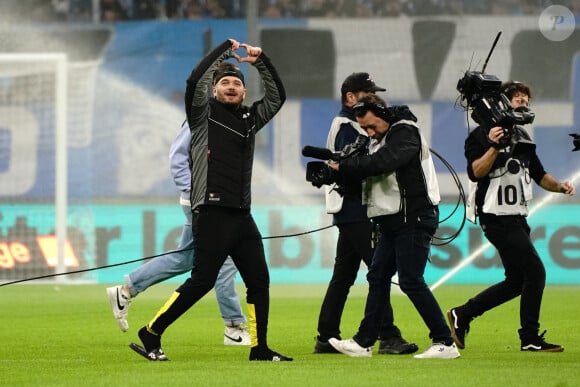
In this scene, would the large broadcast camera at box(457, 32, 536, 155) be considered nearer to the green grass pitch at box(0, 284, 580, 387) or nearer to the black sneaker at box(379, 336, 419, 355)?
the green grass pitch at box(0, 284, 580, 387)

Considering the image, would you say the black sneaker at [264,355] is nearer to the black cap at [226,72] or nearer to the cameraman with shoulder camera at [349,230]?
the cameraman with shoulder camera at [349,230]

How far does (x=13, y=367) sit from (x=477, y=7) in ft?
40.3

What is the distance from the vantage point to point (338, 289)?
380 inches

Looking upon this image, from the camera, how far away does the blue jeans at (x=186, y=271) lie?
10.4 meters

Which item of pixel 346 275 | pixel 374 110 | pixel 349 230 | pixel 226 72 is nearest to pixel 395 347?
pixel 346 275

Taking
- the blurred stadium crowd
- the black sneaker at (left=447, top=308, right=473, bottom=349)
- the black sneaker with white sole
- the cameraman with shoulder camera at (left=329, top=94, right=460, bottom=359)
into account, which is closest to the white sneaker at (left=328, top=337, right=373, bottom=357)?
the cameraman with shoulder camera at (left=329, top=94, right=460, bottom=359)

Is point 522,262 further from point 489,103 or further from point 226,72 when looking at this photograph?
point 226,72

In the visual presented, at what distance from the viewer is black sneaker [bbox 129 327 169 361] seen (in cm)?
875

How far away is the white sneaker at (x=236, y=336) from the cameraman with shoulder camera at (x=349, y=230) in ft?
2.74

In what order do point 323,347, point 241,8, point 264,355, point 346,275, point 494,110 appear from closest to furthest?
point 264,355, point 494,110, point 323,347, point 346,275, point 241,8

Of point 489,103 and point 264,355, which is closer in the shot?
point 264,355

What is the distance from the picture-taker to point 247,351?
970cm

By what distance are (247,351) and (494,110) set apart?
243 centimetres

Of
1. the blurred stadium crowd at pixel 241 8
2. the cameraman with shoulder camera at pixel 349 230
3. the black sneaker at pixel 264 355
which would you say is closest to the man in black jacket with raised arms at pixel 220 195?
the black sneaker at pixel 264 355
